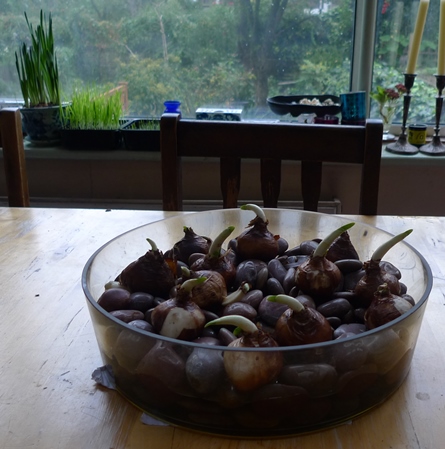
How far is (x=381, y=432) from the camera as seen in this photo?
470mm

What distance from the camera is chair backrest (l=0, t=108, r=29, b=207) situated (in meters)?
1.16

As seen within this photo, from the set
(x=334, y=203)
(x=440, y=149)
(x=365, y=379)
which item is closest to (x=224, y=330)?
(x=365, y=379)

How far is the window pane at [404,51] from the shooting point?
1.80 meters

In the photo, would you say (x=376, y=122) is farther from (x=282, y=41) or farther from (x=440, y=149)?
(x=282, y=41)

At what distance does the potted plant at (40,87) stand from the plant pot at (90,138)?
0.20 feet

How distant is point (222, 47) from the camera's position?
1876 mm

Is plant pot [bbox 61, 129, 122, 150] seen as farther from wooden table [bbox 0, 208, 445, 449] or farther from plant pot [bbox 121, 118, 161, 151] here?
wooden table [bbox 0, 208, 445, 449]

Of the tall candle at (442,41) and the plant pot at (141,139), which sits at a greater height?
the tall candle at (442,41)

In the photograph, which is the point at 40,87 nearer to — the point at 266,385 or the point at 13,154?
the point at 13,154

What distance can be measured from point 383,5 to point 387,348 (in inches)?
62.4

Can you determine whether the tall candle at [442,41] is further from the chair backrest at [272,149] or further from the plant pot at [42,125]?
the plant pot at [42,125]

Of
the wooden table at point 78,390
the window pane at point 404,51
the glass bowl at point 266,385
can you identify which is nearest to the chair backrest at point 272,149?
the wooden table at point 78,390

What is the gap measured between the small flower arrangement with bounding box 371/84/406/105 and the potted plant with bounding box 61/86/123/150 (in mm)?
785

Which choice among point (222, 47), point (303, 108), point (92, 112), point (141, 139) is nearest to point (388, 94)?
point (303, 108)
